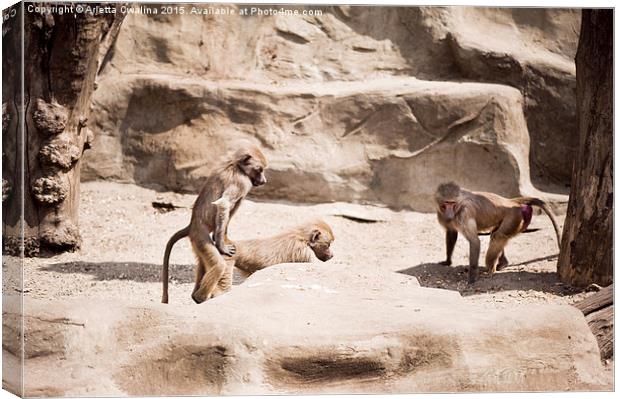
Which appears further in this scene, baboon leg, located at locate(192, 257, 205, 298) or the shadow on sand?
baboon leg, located at locate(192, 257, 205, 298)

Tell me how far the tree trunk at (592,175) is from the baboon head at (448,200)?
941 millimetres

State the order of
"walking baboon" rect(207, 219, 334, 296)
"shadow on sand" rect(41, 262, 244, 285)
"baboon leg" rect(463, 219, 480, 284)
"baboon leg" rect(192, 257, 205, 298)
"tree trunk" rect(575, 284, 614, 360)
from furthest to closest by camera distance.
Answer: "baboon leg" rect(463, 219, 480, 284), "walking baboon" rect(207, 219, 334, 296), "baboon leg" rect(192, 257, 205, 298), "shadow on sand" rect(41, 262, 244, 285), "tree trunk" rect(575, 284, 614, 360)

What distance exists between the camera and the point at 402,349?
7.43m

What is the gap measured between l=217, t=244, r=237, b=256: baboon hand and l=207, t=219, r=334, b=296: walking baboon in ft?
0.12

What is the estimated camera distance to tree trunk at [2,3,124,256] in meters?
8.86

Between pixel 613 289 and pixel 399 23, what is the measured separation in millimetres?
2961

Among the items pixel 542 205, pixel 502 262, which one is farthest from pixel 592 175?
pixel 502 262

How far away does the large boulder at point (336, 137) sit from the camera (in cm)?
965

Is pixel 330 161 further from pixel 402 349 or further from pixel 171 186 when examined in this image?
pixel 402 349

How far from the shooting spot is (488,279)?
29.5 ft

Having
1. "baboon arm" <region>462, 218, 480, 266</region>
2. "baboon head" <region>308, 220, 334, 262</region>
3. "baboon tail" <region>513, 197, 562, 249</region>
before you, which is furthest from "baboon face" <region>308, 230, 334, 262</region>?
"baboon tail" <region>513, 197, 562, 249</region>

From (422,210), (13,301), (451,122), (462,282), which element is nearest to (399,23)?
(451,122)

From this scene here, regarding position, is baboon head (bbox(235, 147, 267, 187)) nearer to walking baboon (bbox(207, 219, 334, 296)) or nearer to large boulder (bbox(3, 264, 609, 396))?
walking baboon (bbox(207, 219, 334, 296))

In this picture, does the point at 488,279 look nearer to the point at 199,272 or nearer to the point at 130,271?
the point at 199,272
